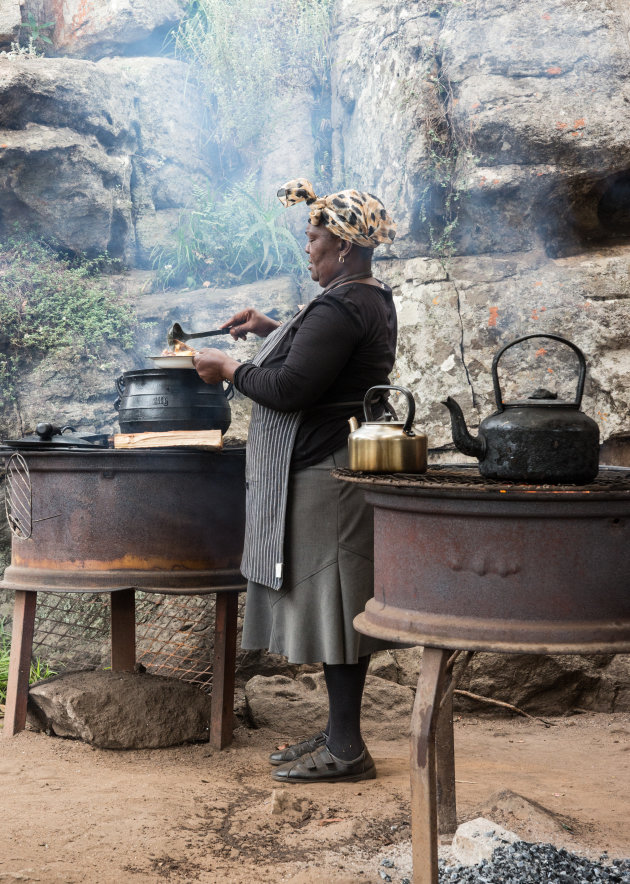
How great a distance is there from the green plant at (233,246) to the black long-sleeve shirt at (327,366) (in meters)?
3.49

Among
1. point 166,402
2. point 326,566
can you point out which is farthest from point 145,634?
point 326,566

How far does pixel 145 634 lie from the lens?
561 cm

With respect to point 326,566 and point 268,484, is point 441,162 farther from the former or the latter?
point 326,566

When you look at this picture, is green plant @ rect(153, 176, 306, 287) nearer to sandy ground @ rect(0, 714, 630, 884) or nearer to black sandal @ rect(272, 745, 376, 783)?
sandy ground @ rect(0, 714, 630, 884)

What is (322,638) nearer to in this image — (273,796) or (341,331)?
(273,796)

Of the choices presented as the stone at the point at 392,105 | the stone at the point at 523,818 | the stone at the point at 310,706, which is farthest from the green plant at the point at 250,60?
the stone at the point at 523,818

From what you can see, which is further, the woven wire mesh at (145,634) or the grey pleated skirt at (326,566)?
the woven wire mesh at (145,634)

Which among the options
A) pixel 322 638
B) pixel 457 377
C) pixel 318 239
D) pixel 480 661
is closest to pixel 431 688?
pixel 322 638

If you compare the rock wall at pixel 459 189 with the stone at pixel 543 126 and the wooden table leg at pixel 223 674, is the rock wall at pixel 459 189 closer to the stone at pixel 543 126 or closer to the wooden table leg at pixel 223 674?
the stone at pixel 543 126

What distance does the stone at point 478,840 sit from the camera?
104 inches

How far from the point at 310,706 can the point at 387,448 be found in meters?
2.58

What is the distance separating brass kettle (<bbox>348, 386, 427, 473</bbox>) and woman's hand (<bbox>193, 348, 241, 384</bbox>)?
3.95 feet

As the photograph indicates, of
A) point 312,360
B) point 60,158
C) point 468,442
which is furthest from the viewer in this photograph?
point 60,158

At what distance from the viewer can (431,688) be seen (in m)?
2.25
